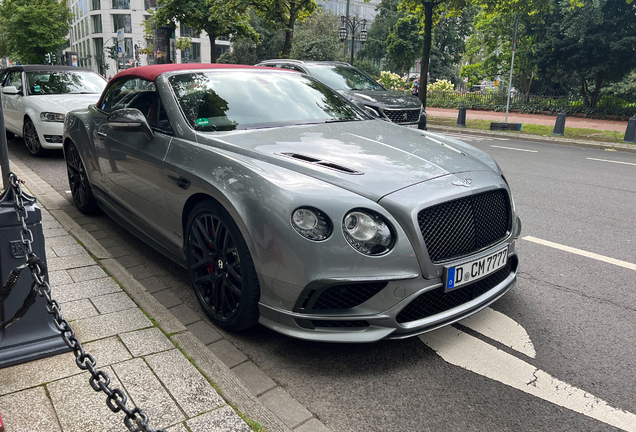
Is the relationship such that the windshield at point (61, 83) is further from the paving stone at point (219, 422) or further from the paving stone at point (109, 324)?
the paving stone at point (219, 422)

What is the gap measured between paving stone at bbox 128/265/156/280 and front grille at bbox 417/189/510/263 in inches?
93.9

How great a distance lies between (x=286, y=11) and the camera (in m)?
20.4

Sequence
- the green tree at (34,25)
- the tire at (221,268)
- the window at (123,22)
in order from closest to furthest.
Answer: the tire at (221,268) < the green tree at (34,25) < the window at (123,22)

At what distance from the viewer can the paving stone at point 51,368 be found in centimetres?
250

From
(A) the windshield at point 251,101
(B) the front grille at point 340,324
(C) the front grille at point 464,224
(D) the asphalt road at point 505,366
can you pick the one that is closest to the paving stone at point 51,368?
(D) the asphalt road at point 505,366

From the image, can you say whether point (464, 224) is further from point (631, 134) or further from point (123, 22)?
point (123, 22)

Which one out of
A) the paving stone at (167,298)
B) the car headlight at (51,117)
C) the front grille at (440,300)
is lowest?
the paving stone at (167,298)

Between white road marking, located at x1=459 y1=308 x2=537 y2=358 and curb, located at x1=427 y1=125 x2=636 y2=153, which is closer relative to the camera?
white road marking, located at x1=459 y1=308 x2=537 y2=358

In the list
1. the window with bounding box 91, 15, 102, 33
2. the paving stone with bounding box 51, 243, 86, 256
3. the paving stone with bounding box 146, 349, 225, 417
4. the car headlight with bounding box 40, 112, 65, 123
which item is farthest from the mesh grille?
the window with bounding box 91, 15, 102, 33

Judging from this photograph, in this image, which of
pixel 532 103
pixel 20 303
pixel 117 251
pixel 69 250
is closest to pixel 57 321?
pixel 20 303

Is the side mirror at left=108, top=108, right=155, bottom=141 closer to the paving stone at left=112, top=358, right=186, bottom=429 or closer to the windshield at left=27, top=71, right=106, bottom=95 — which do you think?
the paving stone at left=112, top=358, right=186, bottom=429

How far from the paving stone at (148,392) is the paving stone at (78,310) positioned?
705 mm

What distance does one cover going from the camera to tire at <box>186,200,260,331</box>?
2906 millimetres

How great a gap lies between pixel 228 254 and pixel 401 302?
3.38 feet
